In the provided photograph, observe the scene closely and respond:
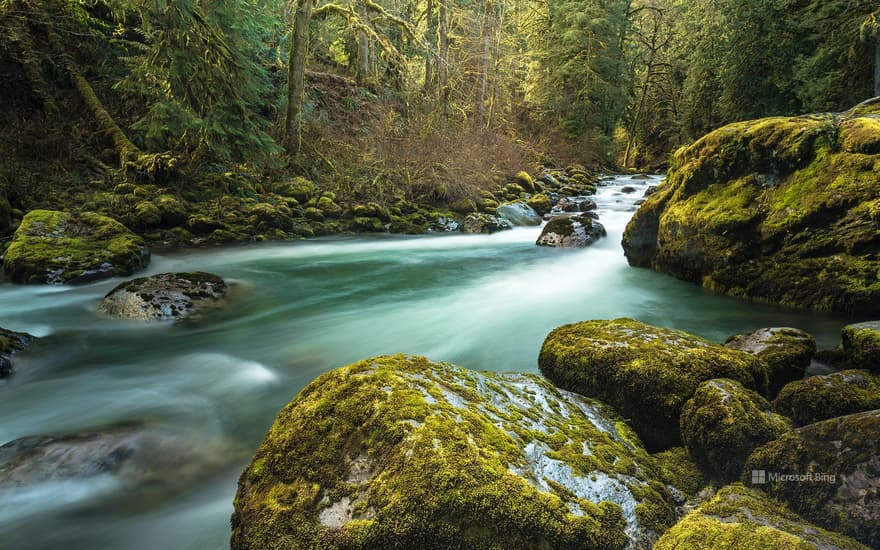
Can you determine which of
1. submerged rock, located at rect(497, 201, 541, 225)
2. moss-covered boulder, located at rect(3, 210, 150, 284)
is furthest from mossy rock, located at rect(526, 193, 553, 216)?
moss-covered boulder, located at rect(3, 210, 150, 284)

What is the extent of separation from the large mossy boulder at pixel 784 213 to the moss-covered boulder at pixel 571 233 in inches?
127

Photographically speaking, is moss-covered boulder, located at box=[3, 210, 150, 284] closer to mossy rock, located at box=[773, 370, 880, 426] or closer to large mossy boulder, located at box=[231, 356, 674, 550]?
large mossy boulder, located at box=[231, 356, 674, 550]

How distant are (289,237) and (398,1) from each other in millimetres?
19148

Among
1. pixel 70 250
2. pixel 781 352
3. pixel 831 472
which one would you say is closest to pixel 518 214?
pixel 70 250

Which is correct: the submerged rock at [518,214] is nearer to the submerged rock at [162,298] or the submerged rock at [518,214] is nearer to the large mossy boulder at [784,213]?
the large mossy boulder at [784,213]

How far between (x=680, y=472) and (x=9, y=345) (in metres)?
6.13

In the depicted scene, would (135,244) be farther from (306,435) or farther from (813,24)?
(813,24)

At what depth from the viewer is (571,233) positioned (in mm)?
11023

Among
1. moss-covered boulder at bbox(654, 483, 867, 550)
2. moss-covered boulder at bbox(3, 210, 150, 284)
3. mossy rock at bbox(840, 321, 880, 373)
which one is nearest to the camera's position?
moss-covered boulder at bbox(654, 483, 867, 550)

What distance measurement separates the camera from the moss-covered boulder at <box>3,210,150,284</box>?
6957mm

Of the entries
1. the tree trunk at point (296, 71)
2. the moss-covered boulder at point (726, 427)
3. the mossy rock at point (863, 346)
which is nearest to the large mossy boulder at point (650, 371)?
the moss-covered boulder at point (726, 427)

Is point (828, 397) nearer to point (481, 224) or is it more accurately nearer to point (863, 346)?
point (863, 346)

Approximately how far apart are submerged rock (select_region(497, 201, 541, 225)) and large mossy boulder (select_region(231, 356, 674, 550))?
12633mm

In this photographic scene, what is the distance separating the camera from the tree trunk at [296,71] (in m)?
13.4
